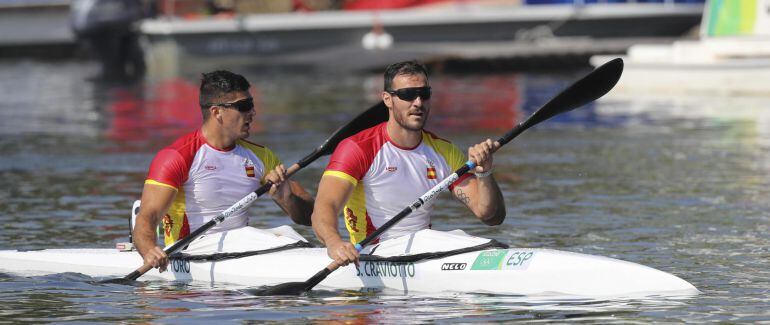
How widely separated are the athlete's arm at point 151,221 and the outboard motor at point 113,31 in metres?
30.9

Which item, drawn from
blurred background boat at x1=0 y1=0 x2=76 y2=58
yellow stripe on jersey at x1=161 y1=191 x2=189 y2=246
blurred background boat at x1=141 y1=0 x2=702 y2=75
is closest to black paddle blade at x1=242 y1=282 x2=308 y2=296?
yellow stripe on jersey at x1=161 y1=191 x2=189 y2=246

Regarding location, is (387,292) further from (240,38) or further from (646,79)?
(240,38)

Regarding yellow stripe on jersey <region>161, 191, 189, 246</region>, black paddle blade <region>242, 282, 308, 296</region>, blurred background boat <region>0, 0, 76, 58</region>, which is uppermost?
blurred background boat <region>0, 0, 76, 58</region>

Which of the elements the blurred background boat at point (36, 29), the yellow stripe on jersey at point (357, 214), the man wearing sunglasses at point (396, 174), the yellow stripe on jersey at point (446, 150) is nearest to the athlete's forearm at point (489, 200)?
the man wearing sunglasses at point (396, 174)

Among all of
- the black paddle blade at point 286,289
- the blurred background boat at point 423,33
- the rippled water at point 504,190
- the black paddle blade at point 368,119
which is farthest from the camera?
the blurred background boat at point 423,33

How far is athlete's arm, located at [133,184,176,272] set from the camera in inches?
421

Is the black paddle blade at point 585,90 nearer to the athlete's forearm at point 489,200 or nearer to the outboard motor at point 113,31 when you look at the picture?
the athlete's forearm at point 489,200

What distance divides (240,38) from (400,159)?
Result: 98.8 ft

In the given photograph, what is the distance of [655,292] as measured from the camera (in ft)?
32.4

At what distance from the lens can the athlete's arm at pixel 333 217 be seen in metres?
10.1

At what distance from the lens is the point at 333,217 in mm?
10258

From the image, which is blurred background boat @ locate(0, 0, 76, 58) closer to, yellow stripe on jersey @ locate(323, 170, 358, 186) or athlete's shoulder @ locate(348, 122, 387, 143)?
athlete's shoulder @ locate(348, 122, 387, 143)

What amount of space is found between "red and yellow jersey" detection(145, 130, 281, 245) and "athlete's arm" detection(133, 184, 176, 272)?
0.48ft

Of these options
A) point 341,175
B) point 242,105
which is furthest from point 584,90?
point 242,105
